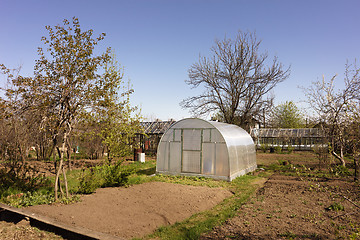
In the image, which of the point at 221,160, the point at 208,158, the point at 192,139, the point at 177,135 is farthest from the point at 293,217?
the point at 177,135

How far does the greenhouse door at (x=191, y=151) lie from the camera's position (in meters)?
12.3

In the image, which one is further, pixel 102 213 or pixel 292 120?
pixel 292 120

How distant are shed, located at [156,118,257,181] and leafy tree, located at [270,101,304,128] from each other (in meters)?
34.8

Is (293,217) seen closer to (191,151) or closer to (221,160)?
(221,160)

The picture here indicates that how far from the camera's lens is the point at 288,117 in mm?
45781

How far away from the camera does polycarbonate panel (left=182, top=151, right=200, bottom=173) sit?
12297 mm

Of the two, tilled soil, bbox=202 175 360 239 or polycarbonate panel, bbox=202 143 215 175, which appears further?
polycarbonate panel, bbox=202 143 215 175

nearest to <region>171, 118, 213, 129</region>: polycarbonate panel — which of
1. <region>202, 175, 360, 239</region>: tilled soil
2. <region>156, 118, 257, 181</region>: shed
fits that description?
<region>156, 118, 257, 181</region>: shed

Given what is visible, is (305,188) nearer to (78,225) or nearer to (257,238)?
(257,238)

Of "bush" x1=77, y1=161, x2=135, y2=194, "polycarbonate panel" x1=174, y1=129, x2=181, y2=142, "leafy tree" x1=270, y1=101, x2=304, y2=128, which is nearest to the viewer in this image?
"bush" x1=77, y1=161, x2=135, y2=194

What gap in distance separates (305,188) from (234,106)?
11.3 metres

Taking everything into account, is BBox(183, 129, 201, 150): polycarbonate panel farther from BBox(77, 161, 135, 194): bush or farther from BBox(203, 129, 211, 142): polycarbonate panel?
BBox(77, 161, 135, 194): bush

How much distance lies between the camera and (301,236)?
5078 mm

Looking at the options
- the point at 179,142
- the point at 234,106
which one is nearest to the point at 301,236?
the point at 179,142
